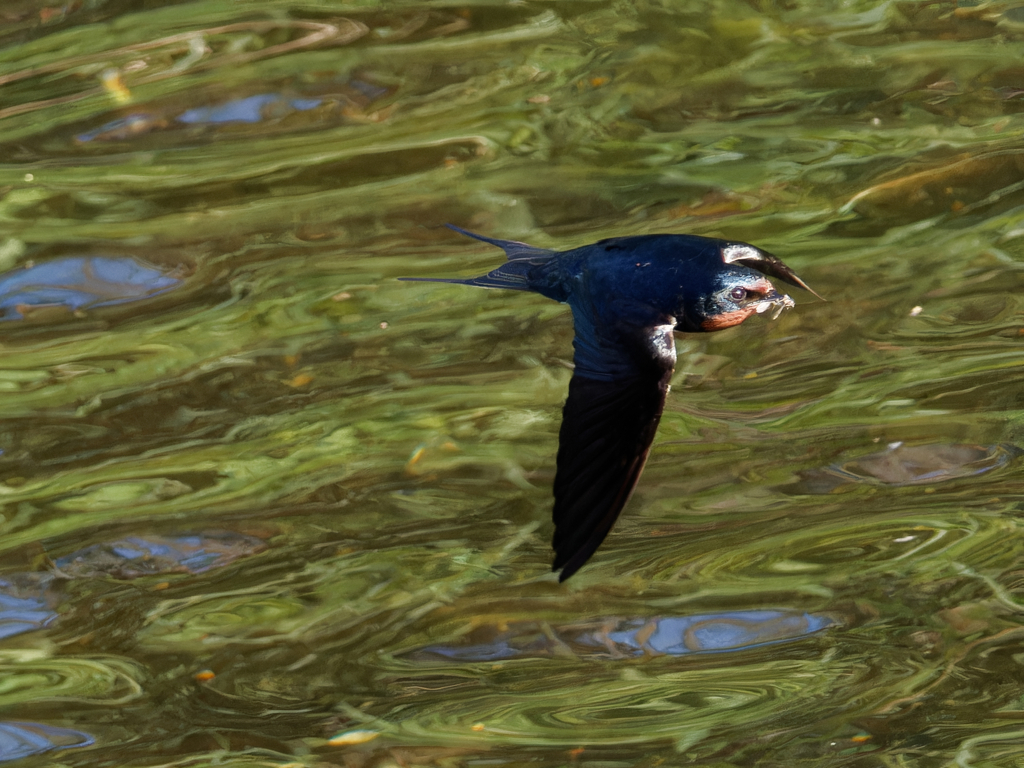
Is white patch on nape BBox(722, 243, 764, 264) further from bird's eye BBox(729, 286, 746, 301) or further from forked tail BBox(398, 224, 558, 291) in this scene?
forked tail BBox(398, 224, 558, 291)

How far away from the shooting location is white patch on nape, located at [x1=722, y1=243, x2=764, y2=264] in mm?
2201

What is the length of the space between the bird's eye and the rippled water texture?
604 millimetres

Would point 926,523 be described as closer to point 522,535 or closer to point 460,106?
point 522,535

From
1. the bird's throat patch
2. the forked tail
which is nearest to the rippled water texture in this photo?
the forked tail

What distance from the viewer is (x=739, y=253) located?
223 cm

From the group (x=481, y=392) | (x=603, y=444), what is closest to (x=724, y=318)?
(x=603, y=444)

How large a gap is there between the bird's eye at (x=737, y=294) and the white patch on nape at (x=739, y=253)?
55 mm

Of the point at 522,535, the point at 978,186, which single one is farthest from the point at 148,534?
the point at 978,186

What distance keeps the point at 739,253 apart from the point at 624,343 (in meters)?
0.31

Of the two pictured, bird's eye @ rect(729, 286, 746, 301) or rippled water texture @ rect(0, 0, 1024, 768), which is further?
rippled water texture @ rect(0, 0, 1024, 768)

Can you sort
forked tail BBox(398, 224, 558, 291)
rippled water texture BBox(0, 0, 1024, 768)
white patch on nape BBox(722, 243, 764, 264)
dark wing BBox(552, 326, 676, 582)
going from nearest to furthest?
1. dark wing BBox(552, 326, 676, 582)
2. white patch on nape BBox(722, 243, 764, 264)
3. forked tail BBox(398, 224, 558, 291)
4. rippled water texture BBox(0, 0, 1024, 768)

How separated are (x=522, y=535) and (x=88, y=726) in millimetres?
1090

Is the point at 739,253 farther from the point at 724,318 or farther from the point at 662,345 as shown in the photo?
the point at 662,345

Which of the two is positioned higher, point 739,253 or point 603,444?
point 739,253
